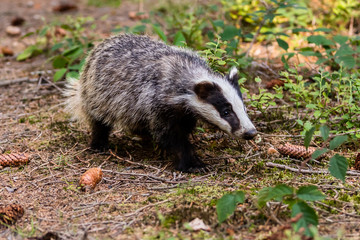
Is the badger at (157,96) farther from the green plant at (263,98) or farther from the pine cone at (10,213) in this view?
the pine cone at (10,213)

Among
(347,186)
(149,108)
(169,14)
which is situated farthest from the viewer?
(169,14)

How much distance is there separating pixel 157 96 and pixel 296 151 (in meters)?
1.56

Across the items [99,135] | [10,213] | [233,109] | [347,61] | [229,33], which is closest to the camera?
[10,213]

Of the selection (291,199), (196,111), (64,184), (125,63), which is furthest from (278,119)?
(64,184)

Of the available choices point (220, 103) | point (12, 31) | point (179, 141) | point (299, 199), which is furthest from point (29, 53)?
point (299, 199)

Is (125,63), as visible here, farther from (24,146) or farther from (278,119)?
(278,119)

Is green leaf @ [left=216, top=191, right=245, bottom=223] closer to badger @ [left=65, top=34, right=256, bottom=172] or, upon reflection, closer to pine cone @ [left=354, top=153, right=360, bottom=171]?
badger @ [left=65, top=34, right=256, bottom=172]

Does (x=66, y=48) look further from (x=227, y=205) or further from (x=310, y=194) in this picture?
(x=310, y=194)

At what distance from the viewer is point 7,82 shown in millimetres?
6988

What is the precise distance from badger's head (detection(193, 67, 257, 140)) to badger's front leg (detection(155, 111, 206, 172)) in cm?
29

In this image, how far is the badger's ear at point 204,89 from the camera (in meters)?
4.12

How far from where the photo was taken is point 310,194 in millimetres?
2986

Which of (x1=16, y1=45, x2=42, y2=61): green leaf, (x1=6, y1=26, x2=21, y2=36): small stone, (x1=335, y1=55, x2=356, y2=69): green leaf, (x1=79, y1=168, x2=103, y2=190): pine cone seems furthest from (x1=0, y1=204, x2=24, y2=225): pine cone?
(x1=6, y1=26, x2=21, y2=36): small stone

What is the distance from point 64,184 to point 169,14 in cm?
528
